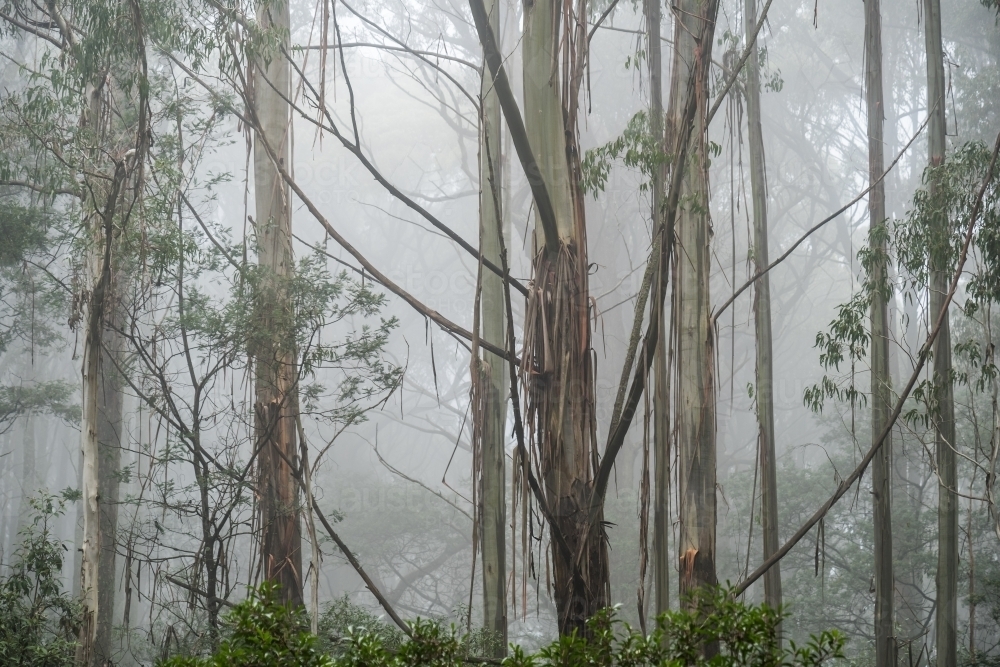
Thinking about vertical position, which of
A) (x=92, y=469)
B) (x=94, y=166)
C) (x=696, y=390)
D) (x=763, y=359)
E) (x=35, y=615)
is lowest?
(x=35, y=615)

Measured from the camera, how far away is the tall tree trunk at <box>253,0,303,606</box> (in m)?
4.75

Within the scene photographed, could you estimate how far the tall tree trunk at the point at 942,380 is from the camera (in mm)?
4895

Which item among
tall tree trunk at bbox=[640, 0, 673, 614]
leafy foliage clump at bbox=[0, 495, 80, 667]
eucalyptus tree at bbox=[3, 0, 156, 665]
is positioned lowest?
leafy foliage clump at bbox=[0, 495, 80, 667]

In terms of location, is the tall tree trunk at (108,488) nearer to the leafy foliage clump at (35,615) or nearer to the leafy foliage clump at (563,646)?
the leafy foliage clump at (35,615)

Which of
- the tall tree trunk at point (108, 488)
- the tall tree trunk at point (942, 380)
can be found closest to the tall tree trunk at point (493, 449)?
the tall tree trunk at point (942, 380)

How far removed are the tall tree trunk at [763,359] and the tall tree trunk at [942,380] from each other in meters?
0.88

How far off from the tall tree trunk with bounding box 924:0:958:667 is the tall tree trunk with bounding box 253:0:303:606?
3466 millimetres

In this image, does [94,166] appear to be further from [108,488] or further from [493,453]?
[108,488]

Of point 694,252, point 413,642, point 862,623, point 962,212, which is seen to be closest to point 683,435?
point 694,252

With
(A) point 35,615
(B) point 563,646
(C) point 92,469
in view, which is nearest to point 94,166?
(C) point 92,469

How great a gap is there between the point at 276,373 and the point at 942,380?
3636 millimetres

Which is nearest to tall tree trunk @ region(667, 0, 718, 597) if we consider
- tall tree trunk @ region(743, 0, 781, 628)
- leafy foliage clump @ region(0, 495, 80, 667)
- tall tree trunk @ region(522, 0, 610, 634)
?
tall tree trunk @ region(743, 0, 781, 628)

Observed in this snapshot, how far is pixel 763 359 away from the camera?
A: 4984 millimetres

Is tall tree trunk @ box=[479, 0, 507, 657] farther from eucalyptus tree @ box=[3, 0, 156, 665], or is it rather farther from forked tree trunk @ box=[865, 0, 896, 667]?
forked tree trunk @ box=[865, 0, 896, 667]
